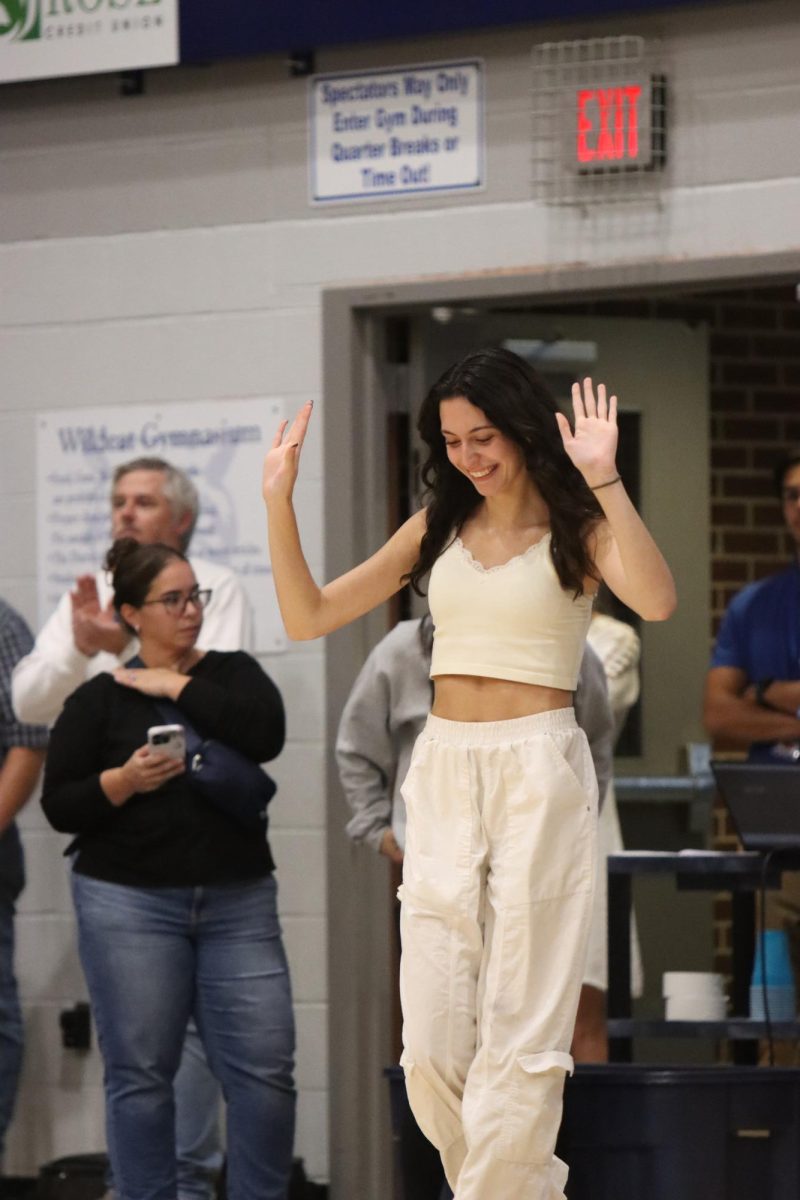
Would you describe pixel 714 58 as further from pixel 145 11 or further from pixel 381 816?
pixel 381 816

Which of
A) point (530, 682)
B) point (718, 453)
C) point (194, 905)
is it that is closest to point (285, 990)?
point (194, 905)

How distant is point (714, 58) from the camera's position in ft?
13.1

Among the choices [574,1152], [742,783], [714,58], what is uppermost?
[714,58]

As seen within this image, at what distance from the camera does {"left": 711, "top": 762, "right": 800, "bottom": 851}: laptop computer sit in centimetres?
299

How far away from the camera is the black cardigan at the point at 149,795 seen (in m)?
3.60

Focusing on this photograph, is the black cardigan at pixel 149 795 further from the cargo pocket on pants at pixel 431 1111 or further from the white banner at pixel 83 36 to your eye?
the white banner at pixel 83 36

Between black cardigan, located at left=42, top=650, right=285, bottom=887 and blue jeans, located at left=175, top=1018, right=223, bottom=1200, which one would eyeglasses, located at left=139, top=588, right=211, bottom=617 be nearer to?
black cardigan, located at left=42, top=650, right=285, bottom=887

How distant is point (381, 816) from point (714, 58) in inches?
72.6

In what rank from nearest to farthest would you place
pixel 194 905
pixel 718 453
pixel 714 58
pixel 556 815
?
pixel 556 815
pixel 194 905
pixel 714 58
pixel 718 453

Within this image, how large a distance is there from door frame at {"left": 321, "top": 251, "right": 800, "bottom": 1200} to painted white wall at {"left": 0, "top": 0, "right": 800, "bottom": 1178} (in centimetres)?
5

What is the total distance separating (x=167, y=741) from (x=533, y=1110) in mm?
1229

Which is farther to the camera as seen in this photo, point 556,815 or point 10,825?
point 10,825

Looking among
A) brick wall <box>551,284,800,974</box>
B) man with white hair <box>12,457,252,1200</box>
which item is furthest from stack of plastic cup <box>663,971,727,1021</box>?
brick wall <box>551,284,800,974</box>

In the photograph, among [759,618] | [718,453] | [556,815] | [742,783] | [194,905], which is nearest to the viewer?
[556,815]
